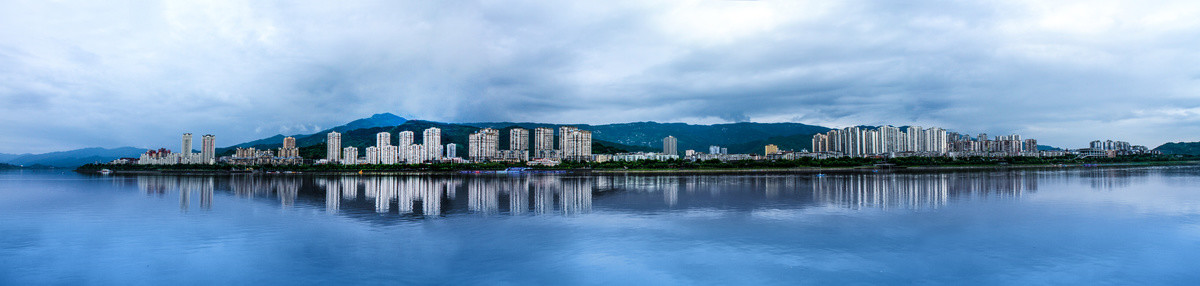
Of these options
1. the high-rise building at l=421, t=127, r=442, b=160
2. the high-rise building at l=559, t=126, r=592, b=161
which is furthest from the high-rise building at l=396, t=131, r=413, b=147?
the high-rise building at l=559, t=126, r=592, b=161

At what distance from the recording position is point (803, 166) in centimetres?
8275

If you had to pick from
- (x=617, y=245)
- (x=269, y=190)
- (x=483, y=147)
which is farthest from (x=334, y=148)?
(x=617, y=245)

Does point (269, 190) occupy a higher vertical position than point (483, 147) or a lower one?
lower

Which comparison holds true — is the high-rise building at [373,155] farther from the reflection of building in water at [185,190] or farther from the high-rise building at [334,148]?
the reflection of building in water at [185,190]

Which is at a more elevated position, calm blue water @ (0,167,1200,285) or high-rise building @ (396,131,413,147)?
high-rise building @ (396,131,413,147)

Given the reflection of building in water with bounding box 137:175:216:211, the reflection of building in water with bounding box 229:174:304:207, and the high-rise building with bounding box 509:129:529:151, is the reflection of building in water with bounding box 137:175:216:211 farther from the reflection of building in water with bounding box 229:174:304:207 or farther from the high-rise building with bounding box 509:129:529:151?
the high-rise building with bounding box 509:129:529:151

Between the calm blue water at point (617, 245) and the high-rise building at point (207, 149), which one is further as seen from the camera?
the high-rise building at point (207, 149)

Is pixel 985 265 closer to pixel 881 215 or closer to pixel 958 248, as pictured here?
pixel 958 248

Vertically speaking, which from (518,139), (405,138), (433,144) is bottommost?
(433,144)

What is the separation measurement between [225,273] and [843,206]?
17696 millimetres

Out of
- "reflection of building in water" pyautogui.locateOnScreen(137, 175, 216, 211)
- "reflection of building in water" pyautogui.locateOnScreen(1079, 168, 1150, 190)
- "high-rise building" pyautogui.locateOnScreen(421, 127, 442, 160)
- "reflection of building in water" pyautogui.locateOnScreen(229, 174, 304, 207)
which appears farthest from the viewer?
"high-rise building" pyautogui.locateOnScreen(421, 127, 442, 160)

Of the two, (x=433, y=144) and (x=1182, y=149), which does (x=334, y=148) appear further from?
(x=1182, y=149)

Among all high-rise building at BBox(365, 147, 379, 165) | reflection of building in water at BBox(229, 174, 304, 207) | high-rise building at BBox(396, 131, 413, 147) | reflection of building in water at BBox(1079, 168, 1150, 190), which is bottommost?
reflection of building in water at BBox(1079, 168, 1150, 190)

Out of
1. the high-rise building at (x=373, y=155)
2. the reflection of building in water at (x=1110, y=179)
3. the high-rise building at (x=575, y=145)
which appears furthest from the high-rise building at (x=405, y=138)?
the reflection of building in water at (x=1110, y=179)
